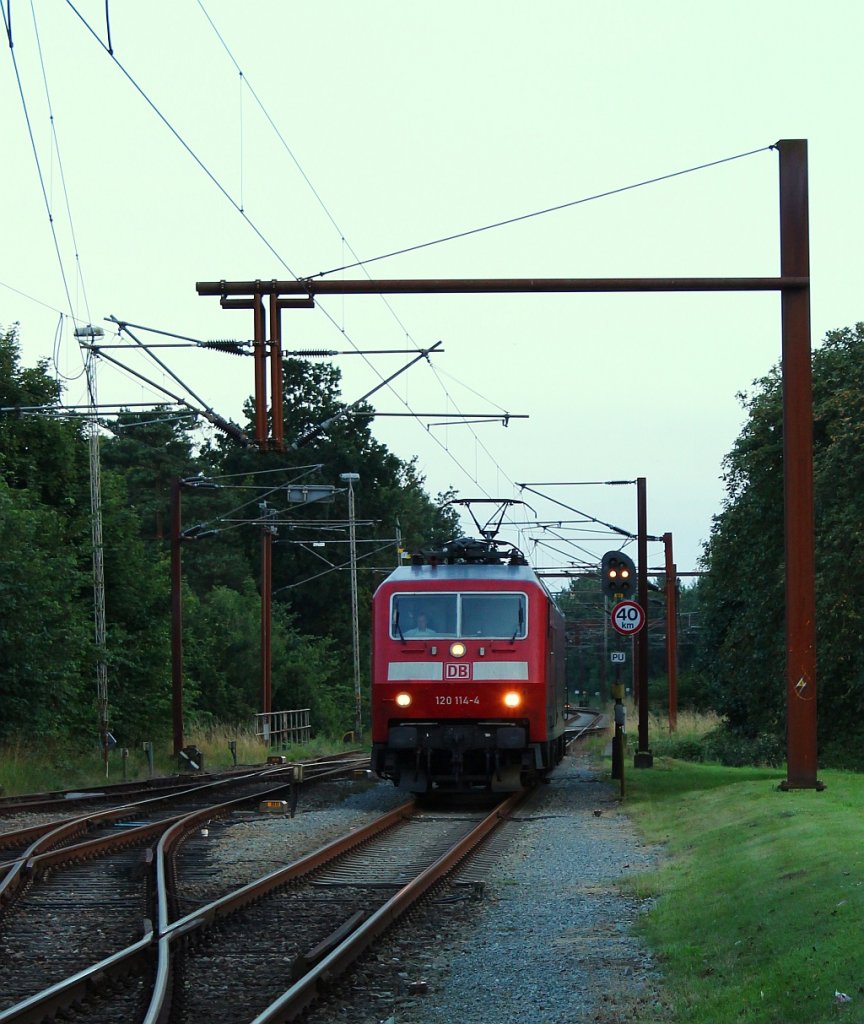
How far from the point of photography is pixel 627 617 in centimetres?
2147

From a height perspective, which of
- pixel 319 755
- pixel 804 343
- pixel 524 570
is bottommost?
pixel 319 755

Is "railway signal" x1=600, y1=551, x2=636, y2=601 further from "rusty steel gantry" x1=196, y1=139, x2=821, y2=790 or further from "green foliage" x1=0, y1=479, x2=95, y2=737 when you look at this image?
"green foliage" x1=0, y1=479, x2=95, y2=737

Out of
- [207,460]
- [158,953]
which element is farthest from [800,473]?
[207,460]

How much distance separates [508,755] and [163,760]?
15.9m

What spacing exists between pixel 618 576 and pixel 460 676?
4.26 metres

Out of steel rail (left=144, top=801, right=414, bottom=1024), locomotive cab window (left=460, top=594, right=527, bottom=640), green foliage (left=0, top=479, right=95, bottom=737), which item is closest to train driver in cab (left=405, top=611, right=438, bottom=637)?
locomotive cab window (left=460, top=594, right=527, bottom=640)

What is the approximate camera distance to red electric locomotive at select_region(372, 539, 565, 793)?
19234mm

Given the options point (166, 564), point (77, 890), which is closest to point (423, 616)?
point (77, 890)

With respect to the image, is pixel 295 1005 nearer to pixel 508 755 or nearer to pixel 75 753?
pixel 508 755

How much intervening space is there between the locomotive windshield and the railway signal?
9.86 feet

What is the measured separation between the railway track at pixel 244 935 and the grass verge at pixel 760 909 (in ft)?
6.20

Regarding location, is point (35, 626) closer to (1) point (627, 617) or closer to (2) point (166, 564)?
(1) point (627, 617)

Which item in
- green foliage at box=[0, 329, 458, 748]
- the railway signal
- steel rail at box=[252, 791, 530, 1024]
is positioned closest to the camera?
steel rail at box=[252, 791, 530, 1024]

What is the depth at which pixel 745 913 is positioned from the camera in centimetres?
923
